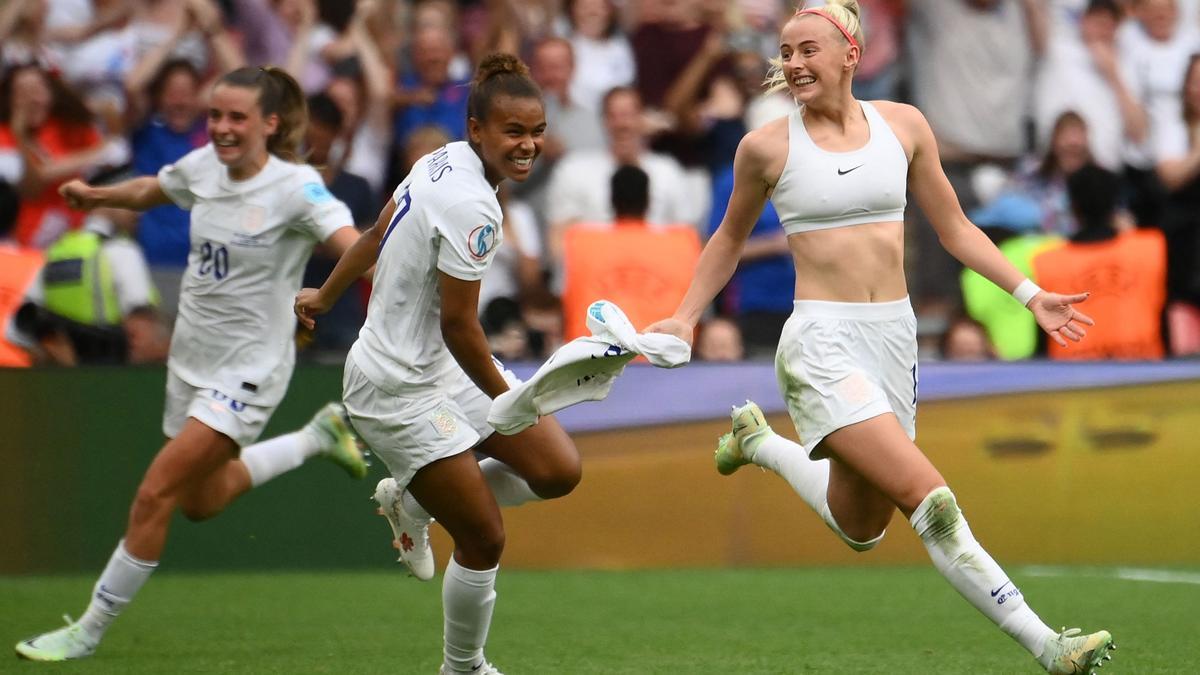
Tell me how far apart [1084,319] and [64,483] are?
6.26 meters

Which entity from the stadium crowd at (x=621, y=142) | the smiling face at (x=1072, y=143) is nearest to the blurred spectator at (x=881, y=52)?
the stadium crowd at (x=621, y=142)

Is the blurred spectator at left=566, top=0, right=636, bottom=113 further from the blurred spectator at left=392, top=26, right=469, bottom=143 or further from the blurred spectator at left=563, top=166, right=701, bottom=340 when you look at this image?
the blurred spectator at left=563, top=166, right=701, bottom=340

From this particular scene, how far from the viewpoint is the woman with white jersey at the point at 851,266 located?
19.3ft

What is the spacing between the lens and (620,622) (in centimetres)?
827

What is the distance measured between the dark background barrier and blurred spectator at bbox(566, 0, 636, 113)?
2789 millimetres

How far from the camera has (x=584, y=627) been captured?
813cm

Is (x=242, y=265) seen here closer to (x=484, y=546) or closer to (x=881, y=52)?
(x=484, y=546)

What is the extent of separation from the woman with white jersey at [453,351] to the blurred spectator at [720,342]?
4528mm

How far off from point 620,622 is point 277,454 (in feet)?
6.03

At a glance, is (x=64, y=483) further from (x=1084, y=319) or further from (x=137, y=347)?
(x=1084, y=319)

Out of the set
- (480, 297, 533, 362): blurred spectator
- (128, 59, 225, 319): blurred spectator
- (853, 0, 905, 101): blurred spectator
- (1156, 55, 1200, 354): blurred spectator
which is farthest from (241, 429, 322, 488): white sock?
(1156, 55, 1200, 354): blurred spectator

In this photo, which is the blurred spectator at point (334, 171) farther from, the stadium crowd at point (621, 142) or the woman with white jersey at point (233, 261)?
the woman with white jersey at point (233, 261)

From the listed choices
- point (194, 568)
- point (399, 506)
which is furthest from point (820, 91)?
point (194, 568)

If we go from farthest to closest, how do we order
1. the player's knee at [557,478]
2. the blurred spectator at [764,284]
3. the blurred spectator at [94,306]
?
the blurred spectator at [764,284] < the blurred spectator at [94,306] < the player's knee at [557,478]
